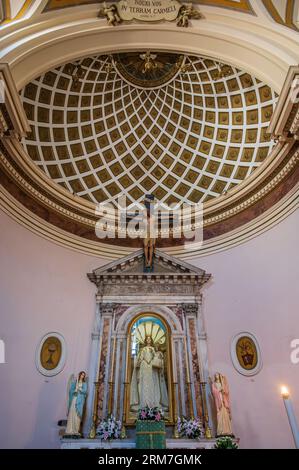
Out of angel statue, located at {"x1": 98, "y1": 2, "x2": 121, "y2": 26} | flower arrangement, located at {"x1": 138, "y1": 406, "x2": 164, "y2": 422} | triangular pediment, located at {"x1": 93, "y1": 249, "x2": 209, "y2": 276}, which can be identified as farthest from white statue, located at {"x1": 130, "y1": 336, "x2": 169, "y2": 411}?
angel statue, located at {"x1": 98, "y1": 2, "x2": 121, "y2": 26}

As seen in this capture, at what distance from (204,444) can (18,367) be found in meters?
5.52

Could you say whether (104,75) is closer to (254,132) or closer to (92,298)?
(254,132)

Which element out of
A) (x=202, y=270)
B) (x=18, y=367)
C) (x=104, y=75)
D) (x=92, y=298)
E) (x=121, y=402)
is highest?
(x=104, y=75)

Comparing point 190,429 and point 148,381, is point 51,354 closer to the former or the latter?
point 148,381

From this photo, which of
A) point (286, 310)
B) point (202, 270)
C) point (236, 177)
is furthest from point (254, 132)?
point (286, 310)

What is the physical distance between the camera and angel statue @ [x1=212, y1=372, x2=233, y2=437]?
8.33 meters

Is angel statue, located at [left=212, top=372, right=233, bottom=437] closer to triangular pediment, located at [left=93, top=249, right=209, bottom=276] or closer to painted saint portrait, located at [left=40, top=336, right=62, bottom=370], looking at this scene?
triangular pediment, located at [left=93, top=249, right=209, bottom=276]

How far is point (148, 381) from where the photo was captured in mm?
9492

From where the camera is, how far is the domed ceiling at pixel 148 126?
10945 millimetres

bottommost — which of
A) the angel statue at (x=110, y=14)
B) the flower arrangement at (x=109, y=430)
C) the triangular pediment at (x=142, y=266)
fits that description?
the flower arrangement at (x=109, y=430)

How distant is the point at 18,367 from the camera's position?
28.9 ft

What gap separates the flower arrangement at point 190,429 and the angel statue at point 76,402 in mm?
2772

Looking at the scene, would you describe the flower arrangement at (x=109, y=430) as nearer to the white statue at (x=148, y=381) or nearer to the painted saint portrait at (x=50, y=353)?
the white statue at (x=148, y=381)

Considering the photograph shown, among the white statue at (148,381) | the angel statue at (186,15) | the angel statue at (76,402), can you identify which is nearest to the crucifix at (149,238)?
→ the white statue at (148,381)
